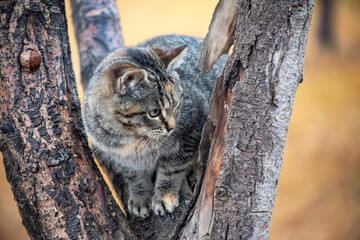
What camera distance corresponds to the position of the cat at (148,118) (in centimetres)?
179

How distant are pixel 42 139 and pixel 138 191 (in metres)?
0.79

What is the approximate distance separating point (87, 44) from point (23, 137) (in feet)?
4.42

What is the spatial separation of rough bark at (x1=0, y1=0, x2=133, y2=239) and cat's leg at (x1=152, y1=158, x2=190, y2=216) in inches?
17.3

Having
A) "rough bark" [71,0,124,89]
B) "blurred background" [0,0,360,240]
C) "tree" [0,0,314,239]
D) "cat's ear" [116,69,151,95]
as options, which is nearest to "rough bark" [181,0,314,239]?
"tree" [0,0,314,239]

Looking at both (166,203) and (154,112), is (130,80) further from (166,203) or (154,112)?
(166,203)

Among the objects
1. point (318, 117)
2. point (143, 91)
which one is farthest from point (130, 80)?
point (318, 117)

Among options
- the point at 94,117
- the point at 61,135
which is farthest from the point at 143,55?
the point at 61,135

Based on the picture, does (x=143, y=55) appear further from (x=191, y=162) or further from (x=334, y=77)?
(x=334, y=77)

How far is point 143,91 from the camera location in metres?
1.76

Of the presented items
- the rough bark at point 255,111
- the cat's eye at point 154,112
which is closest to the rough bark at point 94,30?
the cat's eye at point 154,112

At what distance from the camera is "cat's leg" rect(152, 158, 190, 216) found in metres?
2.01

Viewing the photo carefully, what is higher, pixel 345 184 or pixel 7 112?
pixel 7 112

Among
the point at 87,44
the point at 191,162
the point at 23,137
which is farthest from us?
the point at 87,44

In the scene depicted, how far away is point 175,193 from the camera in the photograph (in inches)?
80.0
